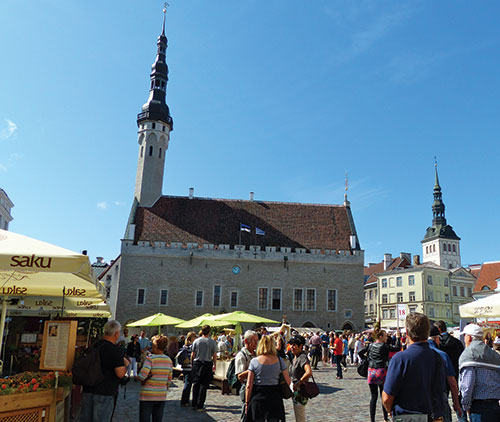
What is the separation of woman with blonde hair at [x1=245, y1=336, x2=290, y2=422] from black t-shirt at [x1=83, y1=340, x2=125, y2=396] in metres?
1.57

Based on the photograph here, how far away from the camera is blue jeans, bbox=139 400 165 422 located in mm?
6152

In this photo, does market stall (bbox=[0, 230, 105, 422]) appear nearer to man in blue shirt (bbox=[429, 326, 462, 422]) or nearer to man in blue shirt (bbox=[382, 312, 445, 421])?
man in blue shirt (bbox=[382, 312, 445, 421])

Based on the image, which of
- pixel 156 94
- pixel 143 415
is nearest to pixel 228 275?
pixel 156 94

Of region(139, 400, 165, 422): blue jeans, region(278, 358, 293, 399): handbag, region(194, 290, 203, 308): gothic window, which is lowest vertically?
region(139, 400, 165, 422): blue jeans

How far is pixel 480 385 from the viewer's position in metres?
4.82

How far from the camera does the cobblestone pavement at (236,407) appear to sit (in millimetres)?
8562

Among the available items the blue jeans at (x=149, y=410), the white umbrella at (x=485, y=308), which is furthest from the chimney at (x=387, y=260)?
the blue jeans at (x=149, y=410)

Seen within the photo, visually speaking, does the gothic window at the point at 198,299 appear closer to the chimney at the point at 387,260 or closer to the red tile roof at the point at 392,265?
the red tile roof at the point at 392,265

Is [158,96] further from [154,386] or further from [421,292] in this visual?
[154,386]

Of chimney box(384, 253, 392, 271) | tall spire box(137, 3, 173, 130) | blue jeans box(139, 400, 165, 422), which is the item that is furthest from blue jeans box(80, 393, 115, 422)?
chimney box(384, 253, 392, 271)

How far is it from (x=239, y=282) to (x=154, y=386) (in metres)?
32.1

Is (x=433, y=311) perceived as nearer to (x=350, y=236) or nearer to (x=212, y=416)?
(x=350, y=236)

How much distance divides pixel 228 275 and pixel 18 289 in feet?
102

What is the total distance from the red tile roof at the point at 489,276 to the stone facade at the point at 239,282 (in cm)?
2168
